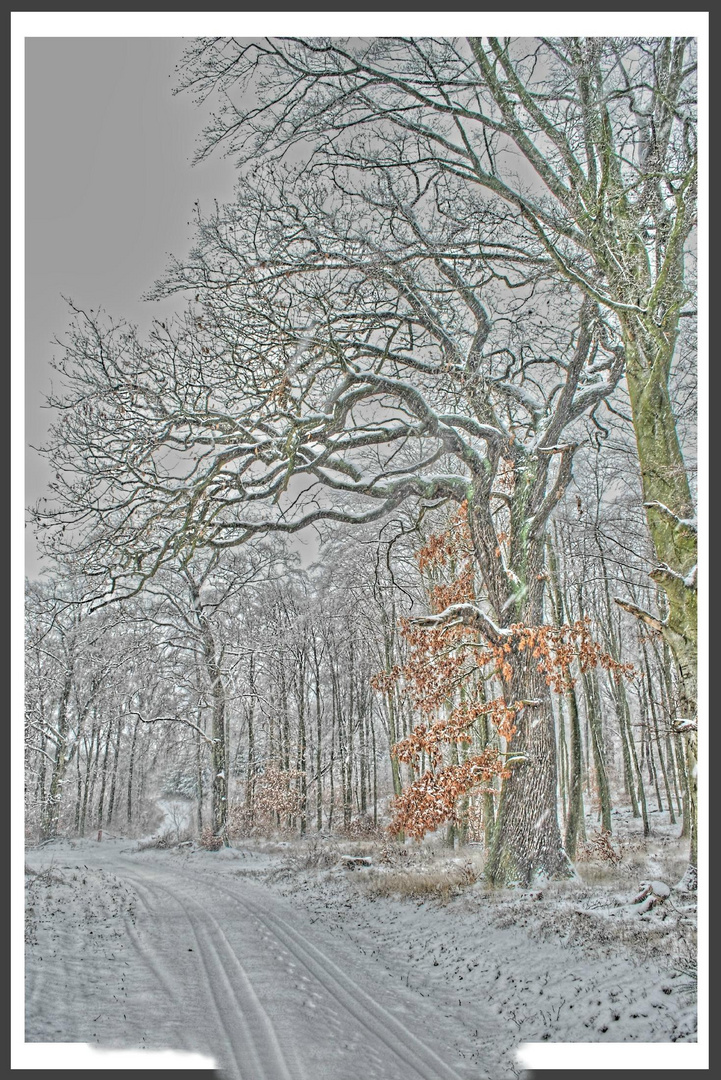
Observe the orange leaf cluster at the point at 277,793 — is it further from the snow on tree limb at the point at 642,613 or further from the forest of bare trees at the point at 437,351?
the snow on tree limb at the point at 642,613

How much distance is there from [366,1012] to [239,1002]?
2.58ft

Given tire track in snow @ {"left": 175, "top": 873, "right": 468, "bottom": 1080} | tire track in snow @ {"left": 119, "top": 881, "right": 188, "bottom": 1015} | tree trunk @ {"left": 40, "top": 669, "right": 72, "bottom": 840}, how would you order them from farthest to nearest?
1. tree trunk @ {"left": 40, "top": 669, "right": 72, "bottom": 840}
2. tire track in snow @ {"left": 119, "top": 881, "right": 188, "bottom": 1015}
3. tire track in snow @ {"left": 175, "top": 873, "right": 468, "bottom": 1080}

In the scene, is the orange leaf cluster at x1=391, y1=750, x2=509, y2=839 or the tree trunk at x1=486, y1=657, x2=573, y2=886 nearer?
the orange leaf cluster at x1=391, y1=750, x2=509, y2=839

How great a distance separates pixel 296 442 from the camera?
205 inches

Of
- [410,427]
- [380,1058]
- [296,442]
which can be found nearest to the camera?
[380,1058]

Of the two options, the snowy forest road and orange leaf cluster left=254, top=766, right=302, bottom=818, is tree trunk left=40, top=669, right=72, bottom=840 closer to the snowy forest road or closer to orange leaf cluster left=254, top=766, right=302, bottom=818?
orange leaf cluster left=254, top=766, right=302, bottom=818

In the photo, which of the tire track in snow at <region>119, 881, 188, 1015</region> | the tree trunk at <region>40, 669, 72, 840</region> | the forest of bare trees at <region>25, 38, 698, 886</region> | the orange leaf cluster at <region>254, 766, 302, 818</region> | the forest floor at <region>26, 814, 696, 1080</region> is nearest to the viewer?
the forest floor at <region>26, 814, 696, 1080</region>

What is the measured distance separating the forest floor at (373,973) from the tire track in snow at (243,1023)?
1 centimetres

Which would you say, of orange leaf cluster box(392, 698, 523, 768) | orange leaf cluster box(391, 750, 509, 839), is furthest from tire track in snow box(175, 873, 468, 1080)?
orange leaf cluster box(392, 698, 523, 768)

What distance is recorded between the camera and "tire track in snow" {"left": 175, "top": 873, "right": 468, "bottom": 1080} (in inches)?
126
